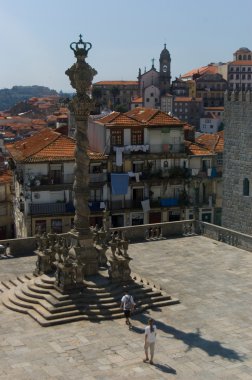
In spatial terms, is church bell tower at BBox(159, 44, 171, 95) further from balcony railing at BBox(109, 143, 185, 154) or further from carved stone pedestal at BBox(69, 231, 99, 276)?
carved stone pedestal at BBox(69, 231, 99, 276)

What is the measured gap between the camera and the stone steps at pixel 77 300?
79.1ft

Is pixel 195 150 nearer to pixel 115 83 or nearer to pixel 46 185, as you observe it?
pixel 46 185

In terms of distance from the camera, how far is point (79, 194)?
2672 cm

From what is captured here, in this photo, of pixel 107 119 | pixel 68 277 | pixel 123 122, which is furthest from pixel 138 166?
pixel 68 277

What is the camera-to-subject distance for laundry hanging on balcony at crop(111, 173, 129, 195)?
4947 centimetres

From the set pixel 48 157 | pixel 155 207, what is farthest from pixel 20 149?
pixel 155 207

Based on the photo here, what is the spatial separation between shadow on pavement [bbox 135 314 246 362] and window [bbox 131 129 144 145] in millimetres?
27450

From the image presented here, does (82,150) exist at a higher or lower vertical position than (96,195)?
higher

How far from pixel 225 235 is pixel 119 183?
609 inches

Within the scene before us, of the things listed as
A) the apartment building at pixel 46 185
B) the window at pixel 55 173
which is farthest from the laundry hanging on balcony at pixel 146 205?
the window at pixel 55 173

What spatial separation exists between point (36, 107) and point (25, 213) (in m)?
153

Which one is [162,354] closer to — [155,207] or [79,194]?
[79,194]

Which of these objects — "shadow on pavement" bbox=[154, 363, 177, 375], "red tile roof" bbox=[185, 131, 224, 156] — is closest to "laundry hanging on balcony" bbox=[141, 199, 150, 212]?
"red tile roof" bbox=[185, 131, 224, 156]

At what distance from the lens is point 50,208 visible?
47531 mm
